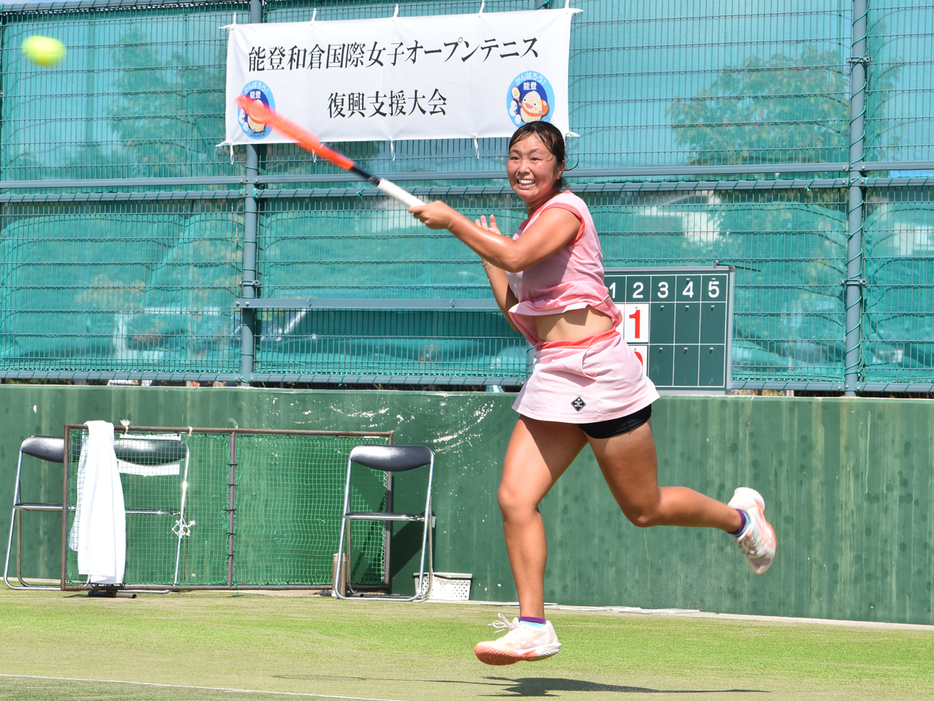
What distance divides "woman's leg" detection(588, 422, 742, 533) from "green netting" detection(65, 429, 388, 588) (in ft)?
16.9

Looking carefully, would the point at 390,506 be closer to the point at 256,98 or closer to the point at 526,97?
the point at 526,97

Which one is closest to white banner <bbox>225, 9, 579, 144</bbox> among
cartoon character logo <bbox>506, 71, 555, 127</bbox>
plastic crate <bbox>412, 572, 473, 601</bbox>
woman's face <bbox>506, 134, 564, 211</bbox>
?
cartoon character logo <bbox>506, 71, 555, 127</bbox>

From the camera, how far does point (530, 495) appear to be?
4.58m

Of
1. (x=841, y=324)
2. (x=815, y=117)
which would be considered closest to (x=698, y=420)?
(x=841, y=324)

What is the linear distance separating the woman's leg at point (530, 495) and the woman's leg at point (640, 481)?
16 cm

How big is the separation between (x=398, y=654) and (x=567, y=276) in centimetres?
252

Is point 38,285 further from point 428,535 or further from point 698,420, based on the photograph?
point 698,420

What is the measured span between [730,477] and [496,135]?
340cm

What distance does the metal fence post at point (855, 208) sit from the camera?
9.20 m

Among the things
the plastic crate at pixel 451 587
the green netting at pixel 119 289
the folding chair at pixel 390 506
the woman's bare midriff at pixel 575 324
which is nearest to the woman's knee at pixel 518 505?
the woman's bare midriff at pixel 575 324

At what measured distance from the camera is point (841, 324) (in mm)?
9312

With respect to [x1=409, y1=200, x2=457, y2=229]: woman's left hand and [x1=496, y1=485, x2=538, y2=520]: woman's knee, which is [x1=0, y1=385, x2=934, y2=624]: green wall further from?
[x1=409, y1=200, x2=457, y2=229]: woman's left hand

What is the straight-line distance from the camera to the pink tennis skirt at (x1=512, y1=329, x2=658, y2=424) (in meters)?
4.54

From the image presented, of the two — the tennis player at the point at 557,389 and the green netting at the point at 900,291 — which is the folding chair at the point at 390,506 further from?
the tennis player at the point at 557,389
